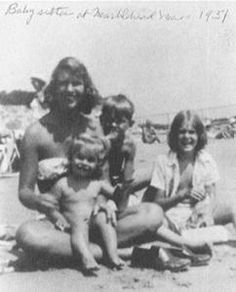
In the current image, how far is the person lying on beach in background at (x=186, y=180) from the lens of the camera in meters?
1.78

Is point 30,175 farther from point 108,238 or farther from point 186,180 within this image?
point 186,180

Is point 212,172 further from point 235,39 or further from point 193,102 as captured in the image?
point 235,39

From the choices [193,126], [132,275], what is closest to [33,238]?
[132,275]

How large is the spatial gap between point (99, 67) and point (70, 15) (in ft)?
0.72

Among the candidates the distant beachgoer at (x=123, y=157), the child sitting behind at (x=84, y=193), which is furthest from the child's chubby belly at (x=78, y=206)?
the distant beachgoer at (x=123, y=157)

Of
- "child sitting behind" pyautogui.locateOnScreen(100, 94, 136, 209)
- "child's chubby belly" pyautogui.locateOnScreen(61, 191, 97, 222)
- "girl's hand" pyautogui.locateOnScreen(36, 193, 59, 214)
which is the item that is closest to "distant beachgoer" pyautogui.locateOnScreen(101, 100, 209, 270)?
"child sitting behind" pyautogui.locateOnScreen(100, 94, 136, 209)

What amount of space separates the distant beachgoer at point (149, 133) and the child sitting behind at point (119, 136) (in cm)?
5

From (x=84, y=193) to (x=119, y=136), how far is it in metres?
0.24

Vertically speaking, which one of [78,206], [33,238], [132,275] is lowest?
[132,275]

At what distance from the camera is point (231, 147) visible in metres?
1.86

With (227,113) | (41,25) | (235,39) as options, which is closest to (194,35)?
(235,39)

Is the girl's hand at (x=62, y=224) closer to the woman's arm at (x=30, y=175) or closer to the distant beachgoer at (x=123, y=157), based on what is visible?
the woman's arm at (x=30, y=175)

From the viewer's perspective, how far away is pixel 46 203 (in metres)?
1.70

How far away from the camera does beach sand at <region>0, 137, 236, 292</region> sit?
1.61 m
